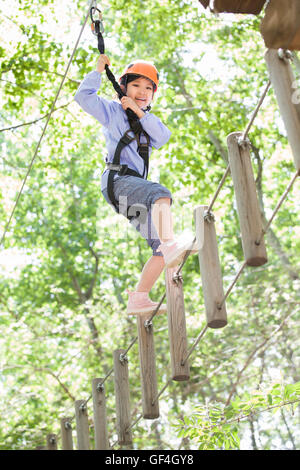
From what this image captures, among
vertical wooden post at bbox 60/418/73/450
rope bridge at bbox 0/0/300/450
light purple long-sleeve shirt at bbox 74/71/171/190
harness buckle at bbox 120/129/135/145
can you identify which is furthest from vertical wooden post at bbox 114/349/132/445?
harness buckle at bbox 120/129/135/145

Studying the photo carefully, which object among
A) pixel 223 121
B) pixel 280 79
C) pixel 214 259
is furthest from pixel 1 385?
pixel 280 79

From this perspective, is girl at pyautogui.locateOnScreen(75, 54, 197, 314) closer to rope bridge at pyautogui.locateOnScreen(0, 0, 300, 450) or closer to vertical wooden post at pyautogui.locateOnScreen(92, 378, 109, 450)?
rope bridge at pyautogui.locateOnScreen(0, 0, 300, 450)

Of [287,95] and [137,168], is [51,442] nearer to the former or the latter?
[137,168]

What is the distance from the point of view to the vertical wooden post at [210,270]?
242 centimetres

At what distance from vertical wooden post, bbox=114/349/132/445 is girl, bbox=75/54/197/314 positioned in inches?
20.7

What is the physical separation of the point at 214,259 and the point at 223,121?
240 inches

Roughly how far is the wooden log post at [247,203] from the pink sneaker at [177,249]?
432 millimetres

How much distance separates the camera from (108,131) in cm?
326

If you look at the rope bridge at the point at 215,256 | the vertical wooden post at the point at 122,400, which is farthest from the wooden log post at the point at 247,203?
the vertical wooden post at the point at 122,400

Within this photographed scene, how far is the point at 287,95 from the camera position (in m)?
1.95

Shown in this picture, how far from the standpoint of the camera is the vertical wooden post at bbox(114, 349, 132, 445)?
11.2 ft

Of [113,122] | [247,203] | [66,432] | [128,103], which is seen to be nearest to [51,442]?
[66,432]

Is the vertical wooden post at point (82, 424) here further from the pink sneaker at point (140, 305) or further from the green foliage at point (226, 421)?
the pink sneaker at point (140, 305)

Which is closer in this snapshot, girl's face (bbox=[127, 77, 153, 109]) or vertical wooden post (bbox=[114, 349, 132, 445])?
girl's face (bbox=[127, 77, 153, 109])
